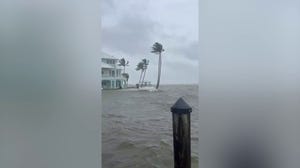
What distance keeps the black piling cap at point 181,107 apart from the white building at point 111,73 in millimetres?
251

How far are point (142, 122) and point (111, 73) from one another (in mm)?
366

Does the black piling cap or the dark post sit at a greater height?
the black piling cap

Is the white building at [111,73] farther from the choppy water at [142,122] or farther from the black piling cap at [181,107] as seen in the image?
the black piling cap at [181,107]

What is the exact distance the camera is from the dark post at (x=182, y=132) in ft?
3.37

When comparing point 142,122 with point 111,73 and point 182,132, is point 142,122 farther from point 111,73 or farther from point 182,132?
point 111,73

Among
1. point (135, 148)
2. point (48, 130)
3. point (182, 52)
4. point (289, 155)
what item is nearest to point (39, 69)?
point (48, 130)

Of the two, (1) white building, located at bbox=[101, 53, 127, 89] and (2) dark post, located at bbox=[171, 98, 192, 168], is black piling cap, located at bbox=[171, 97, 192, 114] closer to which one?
(2) dark post, located at bbox=[171, 98, 192, 168]

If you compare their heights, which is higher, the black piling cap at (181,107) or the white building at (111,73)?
the white building at (111,73)

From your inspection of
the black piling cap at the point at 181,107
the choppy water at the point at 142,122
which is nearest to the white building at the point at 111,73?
the choppy water at the point at 142,122

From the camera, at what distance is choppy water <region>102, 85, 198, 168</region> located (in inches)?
39.6

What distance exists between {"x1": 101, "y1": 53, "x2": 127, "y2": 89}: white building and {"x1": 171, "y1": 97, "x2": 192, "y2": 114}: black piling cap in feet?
0.82

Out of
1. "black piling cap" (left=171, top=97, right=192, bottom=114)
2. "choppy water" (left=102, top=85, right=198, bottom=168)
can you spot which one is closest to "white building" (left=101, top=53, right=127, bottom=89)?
"choppy water" (left=102, top=85, right=198, bottom=168)

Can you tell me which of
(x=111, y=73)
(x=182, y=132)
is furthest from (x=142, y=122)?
(x=111, y=73)

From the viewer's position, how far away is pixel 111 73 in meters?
0.97
